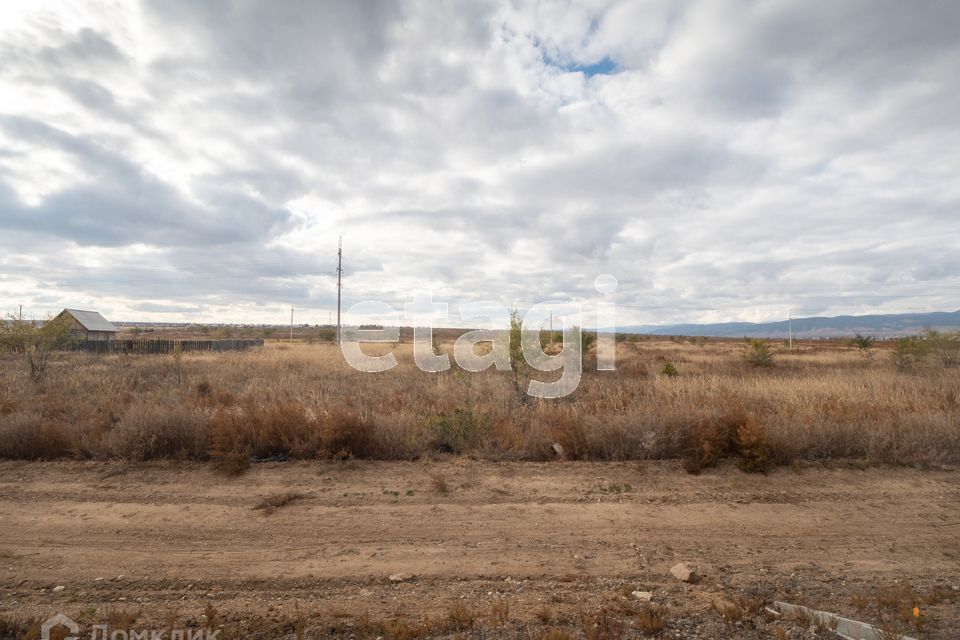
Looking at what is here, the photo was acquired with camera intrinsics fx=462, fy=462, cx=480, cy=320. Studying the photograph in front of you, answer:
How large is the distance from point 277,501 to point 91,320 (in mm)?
55132

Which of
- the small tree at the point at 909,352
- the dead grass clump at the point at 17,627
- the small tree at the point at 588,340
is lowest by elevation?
the dead grass clump at the point at 17,627

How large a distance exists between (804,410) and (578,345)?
1054 centimetres

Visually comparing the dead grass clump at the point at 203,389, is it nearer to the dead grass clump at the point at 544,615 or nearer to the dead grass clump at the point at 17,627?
the dead grass clump at the point at 17,627

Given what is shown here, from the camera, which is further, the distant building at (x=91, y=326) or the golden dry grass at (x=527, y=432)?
the distant building at (x=91, y=326)

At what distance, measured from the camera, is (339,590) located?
4246 millimetres

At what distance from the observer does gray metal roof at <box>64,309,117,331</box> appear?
4374 cm

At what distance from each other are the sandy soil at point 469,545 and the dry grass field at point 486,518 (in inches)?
1.0

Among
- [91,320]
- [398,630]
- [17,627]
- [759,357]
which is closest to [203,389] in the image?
[17,627]

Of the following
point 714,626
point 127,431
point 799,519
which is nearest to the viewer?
point 714,626

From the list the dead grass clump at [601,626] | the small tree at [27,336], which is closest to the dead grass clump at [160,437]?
the dead grass clump at [601,626]

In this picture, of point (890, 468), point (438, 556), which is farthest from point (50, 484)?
point (890, 468)

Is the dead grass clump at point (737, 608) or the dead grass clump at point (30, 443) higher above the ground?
the dead grass clump at point (30, 443)

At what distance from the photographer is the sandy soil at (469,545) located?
12.9 feet

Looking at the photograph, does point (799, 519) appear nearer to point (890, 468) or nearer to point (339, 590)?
point (890, 468)
